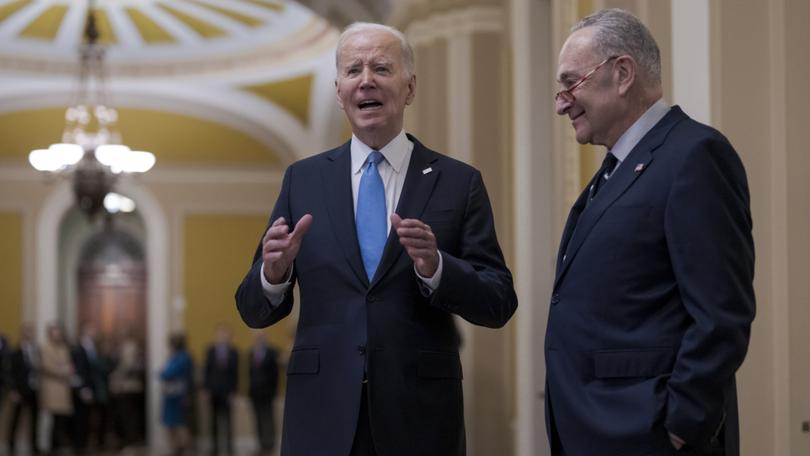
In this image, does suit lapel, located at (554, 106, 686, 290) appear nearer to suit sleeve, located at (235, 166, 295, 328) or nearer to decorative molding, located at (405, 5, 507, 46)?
suit sleeve, located at (235, 166, 295, 328)

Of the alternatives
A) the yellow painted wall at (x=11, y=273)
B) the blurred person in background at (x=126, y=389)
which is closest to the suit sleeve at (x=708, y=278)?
the blurred person in background at (x=126, y=389)

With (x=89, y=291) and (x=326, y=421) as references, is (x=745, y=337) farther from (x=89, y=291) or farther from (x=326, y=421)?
(x=89, y=291)

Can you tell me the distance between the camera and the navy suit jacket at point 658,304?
88.0 inches

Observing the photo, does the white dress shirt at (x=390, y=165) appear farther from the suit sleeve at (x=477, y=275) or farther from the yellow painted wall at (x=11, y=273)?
the yellow painted wall at (x=11, y=273)

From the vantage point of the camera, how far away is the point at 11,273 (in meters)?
16.2

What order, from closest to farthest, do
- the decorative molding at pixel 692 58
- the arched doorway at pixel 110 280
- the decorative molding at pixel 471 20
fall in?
1. the decorative molding at pixel 692 58
2. the decorative molding at pixel 471 20
3. the arched doorway at pixel 110 280

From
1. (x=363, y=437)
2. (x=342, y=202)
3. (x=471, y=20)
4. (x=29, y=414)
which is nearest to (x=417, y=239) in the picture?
(x=342, y=202)

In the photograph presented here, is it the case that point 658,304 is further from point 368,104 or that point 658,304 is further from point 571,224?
point 368,104

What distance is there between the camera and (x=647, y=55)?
247 cm

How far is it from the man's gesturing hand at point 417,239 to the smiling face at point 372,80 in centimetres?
36

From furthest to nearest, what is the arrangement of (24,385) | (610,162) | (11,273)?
(11,273) → (24,385) → (610,162)

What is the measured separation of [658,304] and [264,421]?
489 inches

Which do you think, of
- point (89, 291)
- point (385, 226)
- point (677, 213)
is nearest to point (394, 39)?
point (385, 226)

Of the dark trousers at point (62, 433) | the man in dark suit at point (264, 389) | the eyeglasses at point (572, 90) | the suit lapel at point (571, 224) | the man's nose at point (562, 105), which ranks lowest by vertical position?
the dark trousers at point (62, 433)
